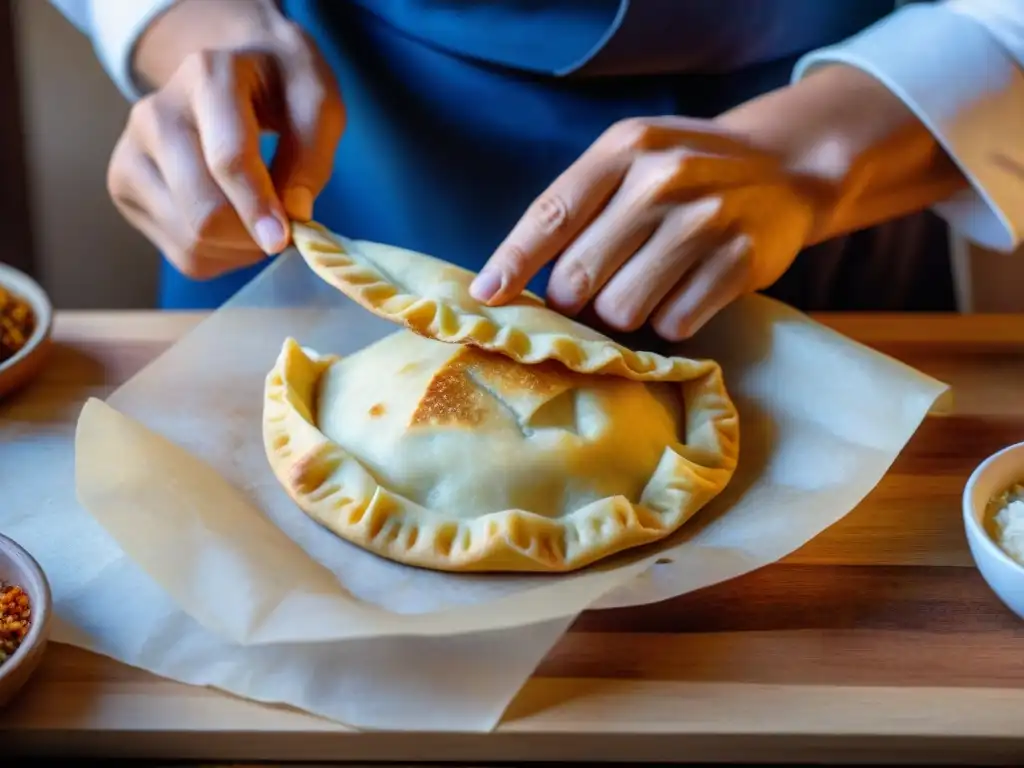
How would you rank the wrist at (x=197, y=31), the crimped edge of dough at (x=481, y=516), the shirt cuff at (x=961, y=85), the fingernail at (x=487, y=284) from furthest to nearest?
the wrist at (x=197, y=31), the shirt cuff at (x=961, y=85), the fingernail at (x=487, y=284), the crimped edge of dough at (x=481, y=516)

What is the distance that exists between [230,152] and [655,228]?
0.45 metres

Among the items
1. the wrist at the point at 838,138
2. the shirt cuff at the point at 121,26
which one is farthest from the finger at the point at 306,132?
the wrist at the point at 838,138

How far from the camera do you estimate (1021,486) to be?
3.13 ft

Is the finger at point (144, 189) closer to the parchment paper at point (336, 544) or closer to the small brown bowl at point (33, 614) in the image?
the parchment paper at point (336, 544)

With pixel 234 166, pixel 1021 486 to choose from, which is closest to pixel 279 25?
pixel 234 166

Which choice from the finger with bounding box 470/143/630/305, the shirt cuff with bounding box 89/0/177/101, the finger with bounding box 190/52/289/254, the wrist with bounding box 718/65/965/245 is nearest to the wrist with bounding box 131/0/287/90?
the shirt cuff with bounding box 89/0/177/101

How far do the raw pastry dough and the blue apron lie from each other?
40 cm

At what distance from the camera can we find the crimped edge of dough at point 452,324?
3.20 feet

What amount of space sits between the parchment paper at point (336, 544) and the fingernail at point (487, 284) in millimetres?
284

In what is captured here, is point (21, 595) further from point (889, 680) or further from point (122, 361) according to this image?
point (889, 680)

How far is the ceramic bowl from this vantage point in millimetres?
1170

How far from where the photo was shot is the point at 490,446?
96 cm

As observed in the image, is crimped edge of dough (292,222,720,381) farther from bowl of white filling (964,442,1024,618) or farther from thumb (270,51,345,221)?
bowl of white filling (964,442,1024,618)

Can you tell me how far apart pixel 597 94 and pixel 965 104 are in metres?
0.46
